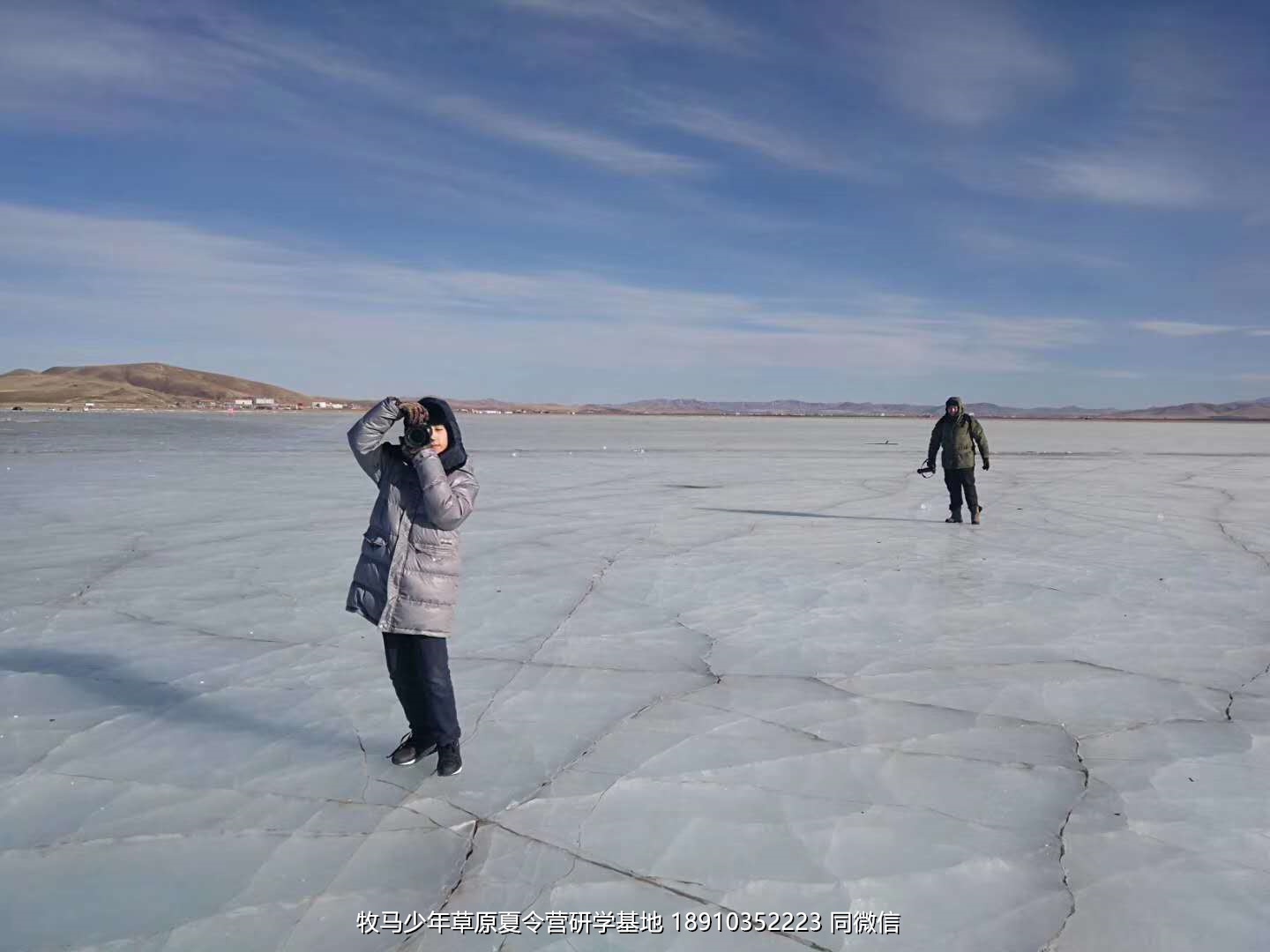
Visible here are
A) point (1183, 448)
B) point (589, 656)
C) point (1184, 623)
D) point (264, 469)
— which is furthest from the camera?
point (1183, 448)

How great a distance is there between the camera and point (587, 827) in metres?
3.33

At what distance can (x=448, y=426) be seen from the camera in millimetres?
3578

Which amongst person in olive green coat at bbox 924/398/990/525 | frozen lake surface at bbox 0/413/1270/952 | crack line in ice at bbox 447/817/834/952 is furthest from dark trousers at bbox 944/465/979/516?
crack line in ice at bbox 447/817/834/952

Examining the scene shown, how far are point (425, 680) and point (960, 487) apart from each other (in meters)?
8.86

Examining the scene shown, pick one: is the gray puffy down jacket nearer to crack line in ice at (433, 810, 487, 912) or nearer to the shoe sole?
the shoe sole

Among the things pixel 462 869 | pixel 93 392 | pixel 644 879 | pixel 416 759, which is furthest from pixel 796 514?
pixel 93 392

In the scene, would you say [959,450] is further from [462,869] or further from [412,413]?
[462,869]

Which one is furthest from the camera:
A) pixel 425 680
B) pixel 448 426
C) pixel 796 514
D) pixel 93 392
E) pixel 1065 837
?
pixel 93 392

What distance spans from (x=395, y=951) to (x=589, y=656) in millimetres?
2800

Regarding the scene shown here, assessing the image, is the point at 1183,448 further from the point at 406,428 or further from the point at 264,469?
the point at 406,428

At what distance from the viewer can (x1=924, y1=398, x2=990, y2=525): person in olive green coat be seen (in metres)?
10.7

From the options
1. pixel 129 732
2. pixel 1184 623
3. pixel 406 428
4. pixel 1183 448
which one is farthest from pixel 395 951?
pixel 1183 448

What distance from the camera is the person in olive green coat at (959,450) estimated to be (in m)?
10.7

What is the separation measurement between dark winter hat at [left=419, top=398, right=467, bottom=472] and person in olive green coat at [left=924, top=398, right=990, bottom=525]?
813 cm
